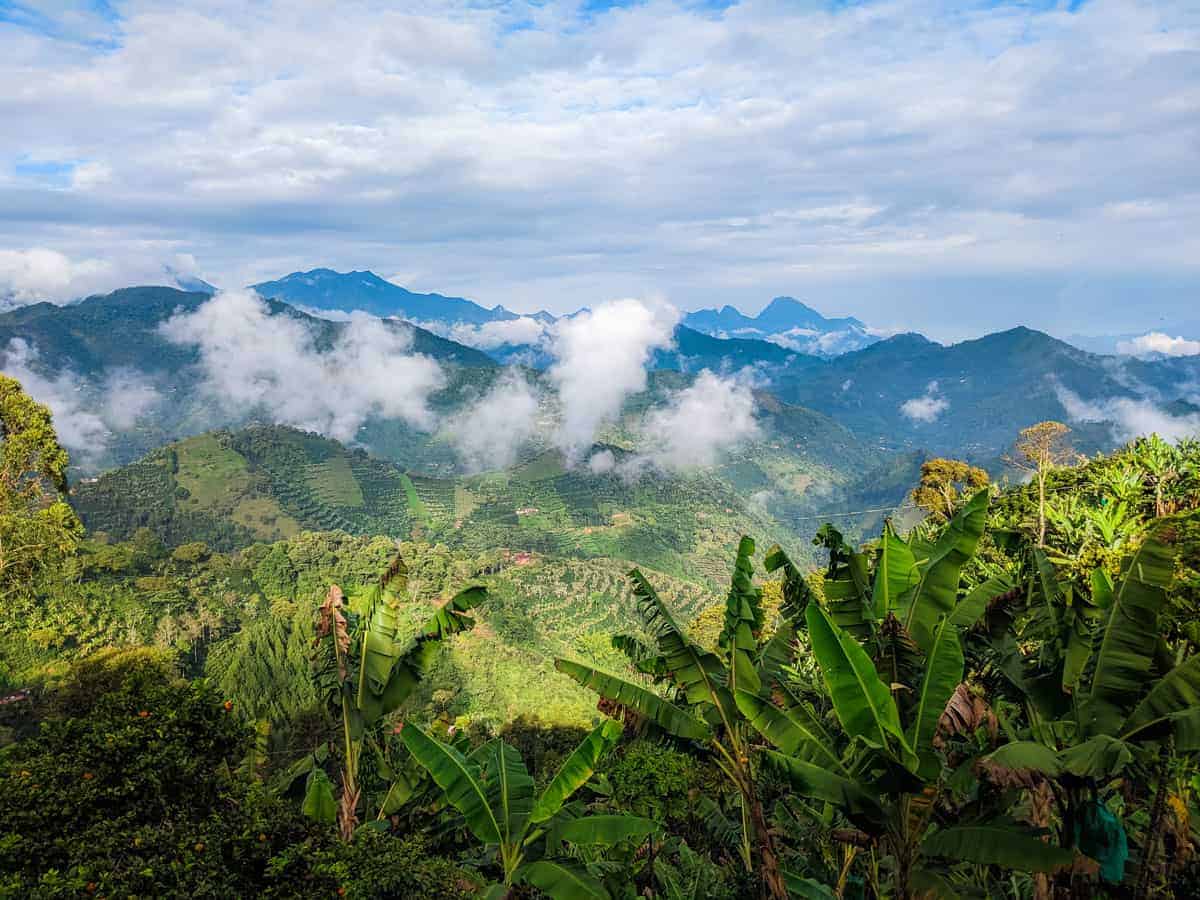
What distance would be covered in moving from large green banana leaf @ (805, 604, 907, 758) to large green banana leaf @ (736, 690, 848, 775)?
1.07 m

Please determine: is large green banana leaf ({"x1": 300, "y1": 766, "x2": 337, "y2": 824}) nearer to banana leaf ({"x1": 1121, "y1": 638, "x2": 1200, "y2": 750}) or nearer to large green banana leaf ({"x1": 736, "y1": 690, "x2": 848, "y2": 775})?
large green banana leaf ({"x1": 736, "y1": 690, "x2": 848, "y2": 775})

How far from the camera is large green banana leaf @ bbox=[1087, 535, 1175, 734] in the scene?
6.40 metres

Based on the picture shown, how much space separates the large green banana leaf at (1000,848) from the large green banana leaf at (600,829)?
11.5 ft

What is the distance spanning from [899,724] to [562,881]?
14.1ft

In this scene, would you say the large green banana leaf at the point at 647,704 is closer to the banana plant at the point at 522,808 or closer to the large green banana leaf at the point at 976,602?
the banana plant at the point at 522,808

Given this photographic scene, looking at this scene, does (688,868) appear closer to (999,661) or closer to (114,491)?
(999,661)

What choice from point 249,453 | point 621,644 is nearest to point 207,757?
point 621,644

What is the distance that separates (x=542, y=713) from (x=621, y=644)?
55.7m

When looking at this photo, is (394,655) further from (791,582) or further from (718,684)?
(791,582)

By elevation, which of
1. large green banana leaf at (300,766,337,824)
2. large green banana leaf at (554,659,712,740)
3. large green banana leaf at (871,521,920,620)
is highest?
large green banana leaf at (871,521,920,620)

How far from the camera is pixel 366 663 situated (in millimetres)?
10430

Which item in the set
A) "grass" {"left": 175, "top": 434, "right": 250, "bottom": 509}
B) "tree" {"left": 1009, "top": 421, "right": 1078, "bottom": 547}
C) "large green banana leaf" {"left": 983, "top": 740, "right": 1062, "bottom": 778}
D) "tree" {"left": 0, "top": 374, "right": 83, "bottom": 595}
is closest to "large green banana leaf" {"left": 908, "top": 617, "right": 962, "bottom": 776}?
"large green banana leaf" {"left": 983, "top": 740, "right": 1062, "bottom": 778}

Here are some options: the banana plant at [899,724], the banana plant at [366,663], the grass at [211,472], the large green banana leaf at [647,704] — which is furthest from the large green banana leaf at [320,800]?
the grass at [211,472]

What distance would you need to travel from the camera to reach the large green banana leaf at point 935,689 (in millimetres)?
6215
